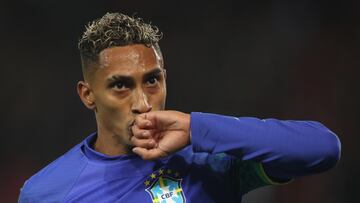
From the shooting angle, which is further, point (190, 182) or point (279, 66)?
point (279, 66)

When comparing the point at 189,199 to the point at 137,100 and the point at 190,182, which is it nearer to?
the point at 190,182

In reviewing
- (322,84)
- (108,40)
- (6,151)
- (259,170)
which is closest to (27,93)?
(6,151)

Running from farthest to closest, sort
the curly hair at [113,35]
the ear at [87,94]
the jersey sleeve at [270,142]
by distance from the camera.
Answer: the ear at [87,94] → the curly hair at [113,35] → the jersey sleeve at [270,142]

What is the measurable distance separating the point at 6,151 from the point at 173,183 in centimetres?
349

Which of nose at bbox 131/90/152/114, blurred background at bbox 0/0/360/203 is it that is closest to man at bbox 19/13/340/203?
nose at bbox 131/90/152/114

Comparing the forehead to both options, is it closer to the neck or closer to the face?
the face

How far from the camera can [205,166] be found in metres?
2.14

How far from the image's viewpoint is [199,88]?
208 inches

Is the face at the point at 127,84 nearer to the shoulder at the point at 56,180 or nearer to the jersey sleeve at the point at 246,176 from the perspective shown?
the shoulder at the point at 56,180

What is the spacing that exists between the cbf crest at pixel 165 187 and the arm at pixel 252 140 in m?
0.33

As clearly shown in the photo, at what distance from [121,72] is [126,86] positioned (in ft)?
0.18

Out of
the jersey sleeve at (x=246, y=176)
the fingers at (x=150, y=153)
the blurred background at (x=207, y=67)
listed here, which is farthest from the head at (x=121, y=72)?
the blurred background at (x=207, y=67)

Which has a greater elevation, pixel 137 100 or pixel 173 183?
pixel 137 100

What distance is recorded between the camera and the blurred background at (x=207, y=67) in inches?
195
